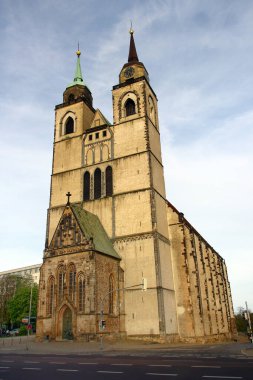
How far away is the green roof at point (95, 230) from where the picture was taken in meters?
31.8

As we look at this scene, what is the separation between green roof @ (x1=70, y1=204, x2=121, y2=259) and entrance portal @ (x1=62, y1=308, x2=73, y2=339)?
592cm

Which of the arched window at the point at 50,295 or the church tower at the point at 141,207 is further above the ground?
the church tower at the point at 141,207

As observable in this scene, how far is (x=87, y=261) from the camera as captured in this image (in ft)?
98.2

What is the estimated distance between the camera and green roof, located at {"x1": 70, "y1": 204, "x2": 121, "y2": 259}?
31.8 m

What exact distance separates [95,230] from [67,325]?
29.6 feet

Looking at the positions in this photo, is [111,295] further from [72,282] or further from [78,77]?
[78,77]

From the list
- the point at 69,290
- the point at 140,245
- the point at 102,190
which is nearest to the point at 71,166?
the point at 102,190

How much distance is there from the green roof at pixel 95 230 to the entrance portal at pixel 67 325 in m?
5.92

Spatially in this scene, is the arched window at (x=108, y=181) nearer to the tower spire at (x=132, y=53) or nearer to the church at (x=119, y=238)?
the church at (x=119, y=238)

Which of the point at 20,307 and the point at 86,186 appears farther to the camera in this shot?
the point at 20,307

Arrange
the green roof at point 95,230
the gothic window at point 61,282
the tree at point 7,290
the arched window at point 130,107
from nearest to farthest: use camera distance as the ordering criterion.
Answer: the gothic window at point 61,282, the green roof at point 95,230, the arched window at point 130,107, the tree at point 7,290

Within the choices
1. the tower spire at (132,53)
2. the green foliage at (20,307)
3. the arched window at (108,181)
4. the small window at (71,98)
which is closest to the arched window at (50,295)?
the arched window at (108,181)

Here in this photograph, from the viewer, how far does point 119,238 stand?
35031 millimetres

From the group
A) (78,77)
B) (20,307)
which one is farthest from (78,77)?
(20,307)
